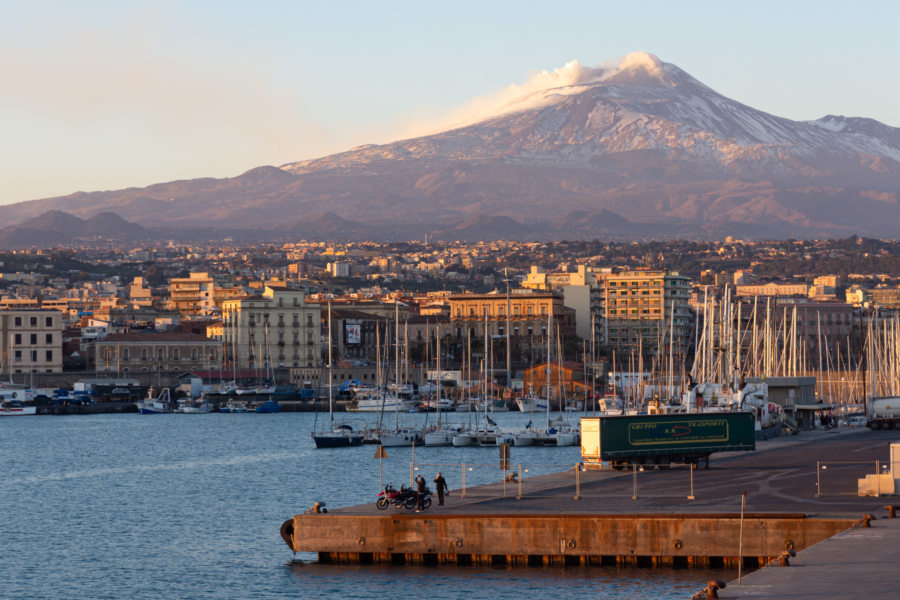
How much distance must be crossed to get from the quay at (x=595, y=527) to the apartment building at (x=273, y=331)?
131935 mm

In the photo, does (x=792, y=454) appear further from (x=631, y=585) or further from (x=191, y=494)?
(x=631, y=585)

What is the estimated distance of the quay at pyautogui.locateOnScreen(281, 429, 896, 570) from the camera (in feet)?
115

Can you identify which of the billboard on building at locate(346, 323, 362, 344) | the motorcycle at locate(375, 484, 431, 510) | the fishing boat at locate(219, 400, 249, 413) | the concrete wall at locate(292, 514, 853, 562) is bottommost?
the fishing boat at locate(219, 400, 249, 413)

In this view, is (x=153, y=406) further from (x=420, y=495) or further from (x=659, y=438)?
(x=420, y=495)

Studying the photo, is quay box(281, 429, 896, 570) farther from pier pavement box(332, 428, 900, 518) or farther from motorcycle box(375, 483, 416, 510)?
motorcycle box(375, 483, 416, 510)

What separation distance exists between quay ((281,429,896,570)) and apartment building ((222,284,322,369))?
131935 mm

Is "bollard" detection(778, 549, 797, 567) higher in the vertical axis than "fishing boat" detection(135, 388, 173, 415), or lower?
higher

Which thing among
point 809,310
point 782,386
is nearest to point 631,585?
point 782,386

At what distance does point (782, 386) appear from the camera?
8244 centimetres

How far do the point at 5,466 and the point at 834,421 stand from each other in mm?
44498

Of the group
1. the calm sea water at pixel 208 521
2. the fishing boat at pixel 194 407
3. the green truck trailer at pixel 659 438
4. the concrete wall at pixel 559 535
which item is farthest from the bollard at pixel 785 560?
the fishing boat at pixel 194 407

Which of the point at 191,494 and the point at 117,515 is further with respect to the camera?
the point at 191,494

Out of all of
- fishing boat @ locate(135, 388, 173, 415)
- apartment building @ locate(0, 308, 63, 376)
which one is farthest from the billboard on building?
fishing boat @ locate(135, 388, 173, 415)

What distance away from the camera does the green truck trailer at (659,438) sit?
165 feet
